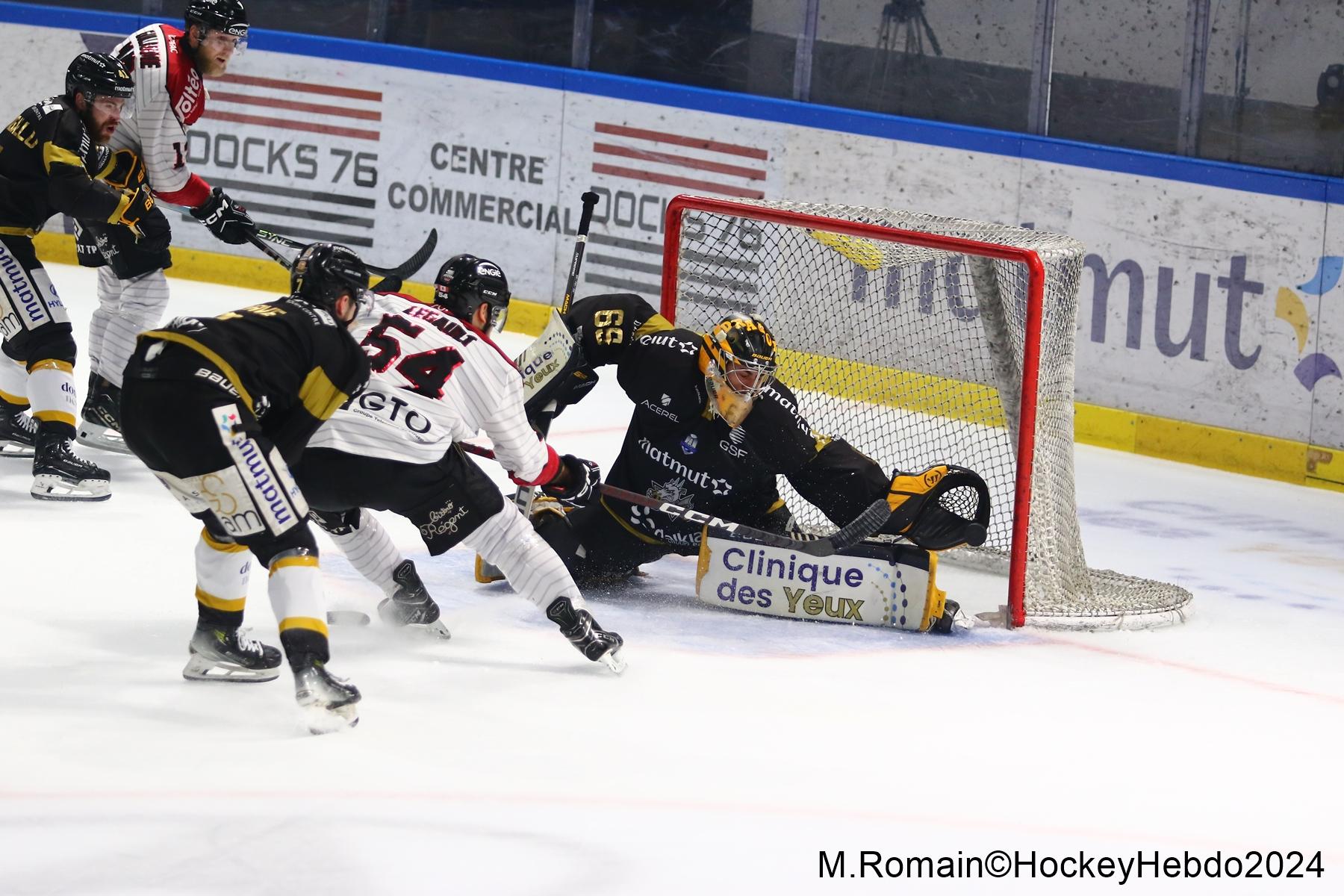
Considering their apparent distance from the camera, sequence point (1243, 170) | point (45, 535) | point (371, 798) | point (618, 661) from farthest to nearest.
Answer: point (1243, 170)
point (45, 535)
point (618, 661)
point (371, 798)

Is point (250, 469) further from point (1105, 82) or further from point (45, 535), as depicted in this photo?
point (1105, 82)

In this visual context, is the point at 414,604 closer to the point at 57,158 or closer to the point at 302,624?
the point at 302,624

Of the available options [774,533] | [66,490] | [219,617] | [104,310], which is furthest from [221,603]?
[104,310]

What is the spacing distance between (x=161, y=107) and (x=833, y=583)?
2605 millimetres

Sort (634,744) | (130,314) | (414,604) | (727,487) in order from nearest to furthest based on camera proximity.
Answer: (634,744) → (414,604) → (727,487) → (130,314)

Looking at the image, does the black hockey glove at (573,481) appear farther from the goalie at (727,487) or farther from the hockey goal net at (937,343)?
the hockey goal net at (937,343)

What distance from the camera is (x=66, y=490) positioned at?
553cm

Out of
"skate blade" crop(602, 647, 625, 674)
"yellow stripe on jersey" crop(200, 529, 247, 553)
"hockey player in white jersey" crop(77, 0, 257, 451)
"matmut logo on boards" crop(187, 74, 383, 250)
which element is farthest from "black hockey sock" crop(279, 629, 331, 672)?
"matmut logo on boards" crop(187, 74, 383, 250)

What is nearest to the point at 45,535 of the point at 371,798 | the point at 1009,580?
the point at 371,798

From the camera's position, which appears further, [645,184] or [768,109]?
[645,184]

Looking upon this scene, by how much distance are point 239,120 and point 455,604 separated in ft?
15.2

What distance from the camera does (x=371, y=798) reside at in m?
3.46

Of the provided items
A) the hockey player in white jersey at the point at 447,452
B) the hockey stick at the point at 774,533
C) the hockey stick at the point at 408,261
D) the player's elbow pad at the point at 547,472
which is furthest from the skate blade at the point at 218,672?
the hockey stick at the point at 408,261

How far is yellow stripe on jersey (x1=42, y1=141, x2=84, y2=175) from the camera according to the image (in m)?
5.36
